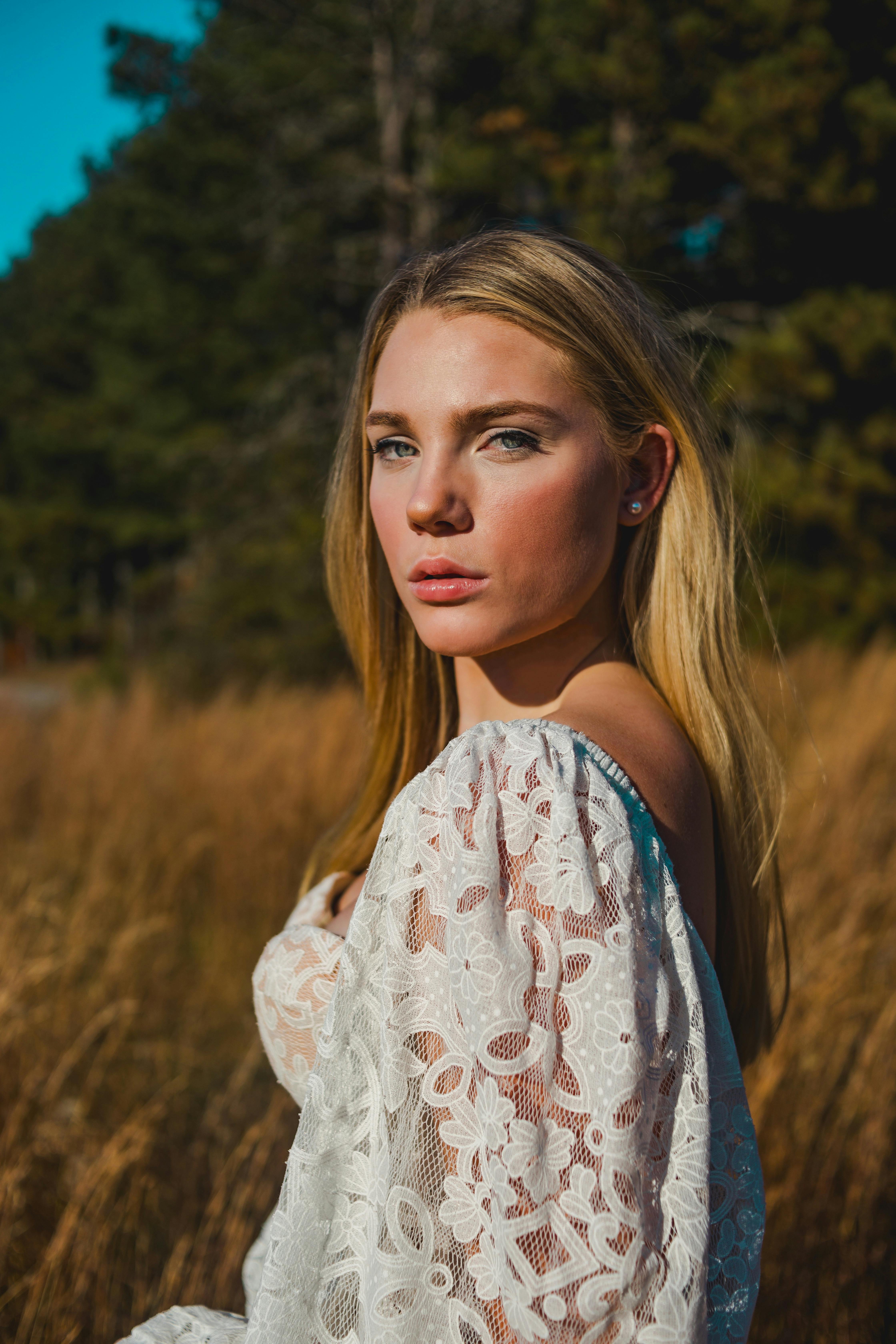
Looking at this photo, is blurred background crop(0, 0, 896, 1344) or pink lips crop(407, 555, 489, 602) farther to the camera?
blurred background crop(0, 0, 896, 1344)

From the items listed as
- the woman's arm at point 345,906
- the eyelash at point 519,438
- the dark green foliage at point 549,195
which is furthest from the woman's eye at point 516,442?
the dark green foliage at point 549,195

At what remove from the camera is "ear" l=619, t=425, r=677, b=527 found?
52.4 inches

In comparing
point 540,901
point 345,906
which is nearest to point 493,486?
point 540,901

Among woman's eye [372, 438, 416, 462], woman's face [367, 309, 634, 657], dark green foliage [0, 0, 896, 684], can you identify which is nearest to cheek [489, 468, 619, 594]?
woman's face [367, 309, 634, 657]

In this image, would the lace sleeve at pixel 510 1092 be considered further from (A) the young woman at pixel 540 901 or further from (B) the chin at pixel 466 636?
(B) the chin at pixel 466 636

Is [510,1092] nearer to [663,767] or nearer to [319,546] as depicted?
[663,767]

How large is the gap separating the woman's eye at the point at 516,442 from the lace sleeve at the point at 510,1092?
0.39 meters

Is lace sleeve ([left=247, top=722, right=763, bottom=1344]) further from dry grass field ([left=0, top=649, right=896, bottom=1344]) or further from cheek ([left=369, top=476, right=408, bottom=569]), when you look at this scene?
dry grass field ([left=0, top=649, right=896, bottom=1344])

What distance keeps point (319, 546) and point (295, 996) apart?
17.3 feet

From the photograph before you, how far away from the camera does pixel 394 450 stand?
4.42 feet

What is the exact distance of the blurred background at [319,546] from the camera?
241 centimetres

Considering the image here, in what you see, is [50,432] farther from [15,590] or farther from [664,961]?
[664,961]

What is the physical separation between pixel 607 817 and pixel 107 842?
14.4 ft

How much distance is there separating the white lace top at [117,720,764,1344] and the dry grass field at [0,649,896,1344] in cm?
80
